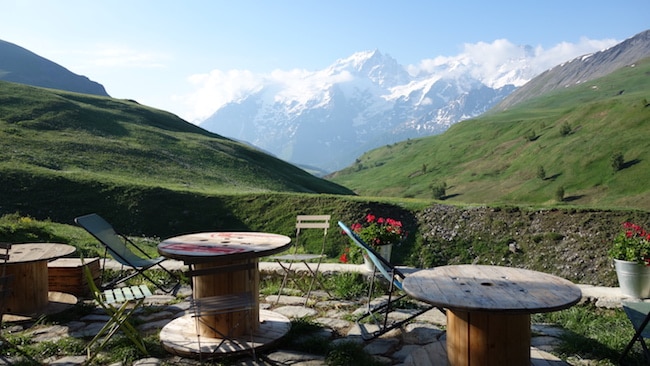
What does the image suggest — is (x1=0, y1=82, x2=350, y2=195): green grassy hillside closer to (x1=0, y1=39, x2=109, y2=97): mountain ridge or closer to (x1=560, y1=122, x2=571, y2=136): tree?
(x1=560, y1=122, x2=571, y2=136): tree

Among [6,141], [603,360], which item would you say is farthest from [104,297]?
[6,141]

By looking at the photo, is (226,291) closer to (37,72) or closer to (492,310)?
(492,310)

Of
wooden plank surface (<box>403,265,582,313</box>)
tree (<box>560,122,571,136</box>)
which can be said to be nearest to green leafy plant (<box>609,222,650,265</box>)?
wooden plank surface (<box>403,265,582,313</box>)

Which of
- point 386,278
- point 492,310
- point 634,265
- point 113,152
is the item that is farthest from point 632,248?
point 113,152

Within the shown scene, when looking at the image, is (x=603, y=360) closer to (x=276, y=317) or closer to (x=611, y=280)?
(x=276, y=317)

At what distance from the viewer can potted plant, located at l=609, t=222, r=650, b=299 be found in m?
5.87

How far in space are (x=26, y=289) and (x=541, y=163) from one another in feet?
190

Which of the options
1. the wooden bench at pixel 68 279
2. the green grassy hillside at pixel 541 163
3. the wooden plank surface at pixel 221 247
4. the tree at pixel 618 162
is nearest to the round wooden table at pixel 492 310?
the wooden plank surface at pixel 221 247

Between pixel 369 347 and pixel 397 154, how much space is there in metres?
124

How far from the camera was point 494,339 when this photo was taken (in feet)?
11.8

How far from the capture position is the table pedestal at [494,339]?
3.61 m

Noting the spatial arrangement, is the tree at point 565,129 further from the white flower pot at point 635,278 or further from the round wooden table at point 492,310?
the round wooden table at point 492,310

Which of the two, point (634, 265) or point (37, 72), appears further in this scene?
point (37, 72)

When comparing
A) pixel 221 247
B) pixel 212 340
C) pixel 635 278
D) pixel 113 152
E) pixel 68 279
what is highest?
pixel 113 152
